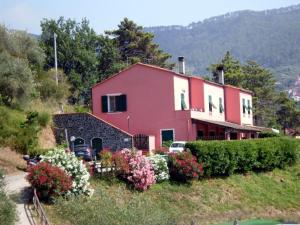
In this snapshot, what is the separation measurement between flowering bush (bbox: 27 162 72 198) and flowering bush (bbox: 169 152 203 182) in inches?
347

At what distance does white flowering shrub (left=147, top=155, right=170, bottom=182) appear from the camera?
3488cm

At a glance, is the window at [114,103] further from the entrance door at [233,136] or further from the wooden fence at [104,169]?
the wooden fence at [104,169]

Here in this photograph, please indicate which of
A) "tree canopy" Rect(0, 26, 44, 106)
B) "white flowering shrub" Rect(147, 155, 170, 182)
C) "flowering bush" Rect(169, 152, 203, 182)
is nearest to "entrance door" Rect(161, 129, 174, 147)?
"tree canopy" Rect(0, 26, 44, 106)

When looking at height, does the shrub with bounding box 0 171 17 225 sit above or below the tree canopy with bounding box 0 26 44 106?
below

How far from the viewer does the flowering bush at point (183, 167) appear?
3547 cm

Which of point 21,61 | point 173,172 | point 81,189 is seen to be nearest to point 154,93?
point 21,61

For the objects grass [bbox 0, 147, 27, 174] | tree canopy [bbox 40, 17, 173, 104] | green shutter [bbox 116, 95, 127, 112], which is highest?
tree canopy [bbox 40, 17, 173, 104]

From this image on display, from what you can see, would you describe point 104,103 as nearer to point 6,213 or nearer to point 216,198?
→ point 216,198

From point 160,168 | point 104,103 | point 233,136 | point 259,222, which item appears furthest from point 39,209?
point 233,136

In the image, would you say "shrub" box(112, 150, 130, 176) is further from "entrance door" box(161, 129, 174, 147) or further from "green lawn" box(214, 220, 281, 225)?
"entrance door" box(161, 129, 174, 147)

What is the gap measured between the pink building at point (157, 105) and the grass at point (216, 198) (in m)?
9.59

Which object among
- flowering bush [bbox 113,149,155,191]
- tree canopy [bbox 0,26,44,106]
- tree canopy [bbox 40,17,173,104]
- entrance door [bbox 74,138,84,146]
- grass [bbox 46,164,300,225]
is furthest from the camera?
tree canopy [bbox 40,17,173,104]

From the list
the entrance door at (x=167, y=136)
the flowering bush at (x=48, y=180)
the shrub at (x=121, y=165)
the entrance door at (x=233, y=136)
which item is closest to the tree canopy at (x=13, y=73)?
the entrance door at (x=167, y=136)

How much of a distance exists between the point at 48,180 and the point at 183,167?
32.3 feet
